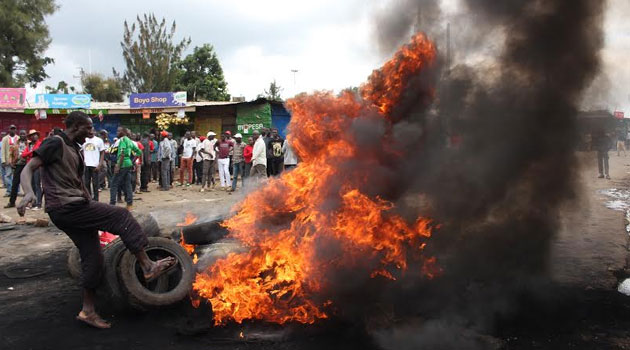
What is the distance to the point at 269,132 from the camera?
14.8 m

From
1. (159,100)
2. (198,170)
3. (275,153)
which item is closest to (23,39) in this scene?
(159,100)

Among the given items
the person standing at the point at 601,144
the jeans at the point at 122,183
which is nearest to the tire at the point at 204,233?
the person standing at the point at 601,144

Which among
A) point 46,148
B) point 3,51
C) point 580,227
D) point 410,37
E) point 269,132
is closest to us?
point 46,148

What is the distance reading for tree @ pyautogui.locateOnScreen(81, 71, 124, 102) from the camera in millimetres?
44625

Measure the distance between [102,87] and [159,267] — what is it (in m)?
45.7

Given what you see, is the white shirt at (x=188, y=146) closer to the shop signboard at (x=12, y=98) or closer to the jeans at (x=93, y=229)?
the jeans at (x=93, y=229)

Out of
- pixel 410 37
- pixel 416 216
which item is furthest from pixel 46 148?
pixel 410 37

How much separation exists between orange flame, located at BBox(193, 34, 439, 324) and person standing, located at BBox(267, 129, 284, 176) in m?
8.48

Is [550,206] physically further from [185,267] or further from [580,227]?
[185,267]

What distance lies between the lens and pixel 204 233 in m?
6.41

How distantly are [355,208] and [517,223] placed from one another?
7.34 ft

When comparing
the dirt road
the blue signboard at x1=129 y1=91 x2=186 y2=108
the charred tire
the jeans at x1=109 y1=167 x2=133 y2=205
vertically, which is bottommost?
the dirt road

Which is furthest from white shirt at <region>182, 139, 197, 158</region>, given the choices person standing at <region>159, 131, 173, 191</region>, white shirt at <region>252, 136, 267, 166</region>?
white shirt at <region>252, 136, 267, 166</region>

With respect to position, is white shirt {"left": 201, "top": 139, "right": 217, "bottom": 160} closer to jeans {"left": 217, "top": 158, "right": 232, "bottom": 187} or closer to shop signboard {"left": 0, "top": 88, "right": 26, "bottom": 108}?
jeans {"left": 217, "top": 158, "right": 232, "bottom": 187}
